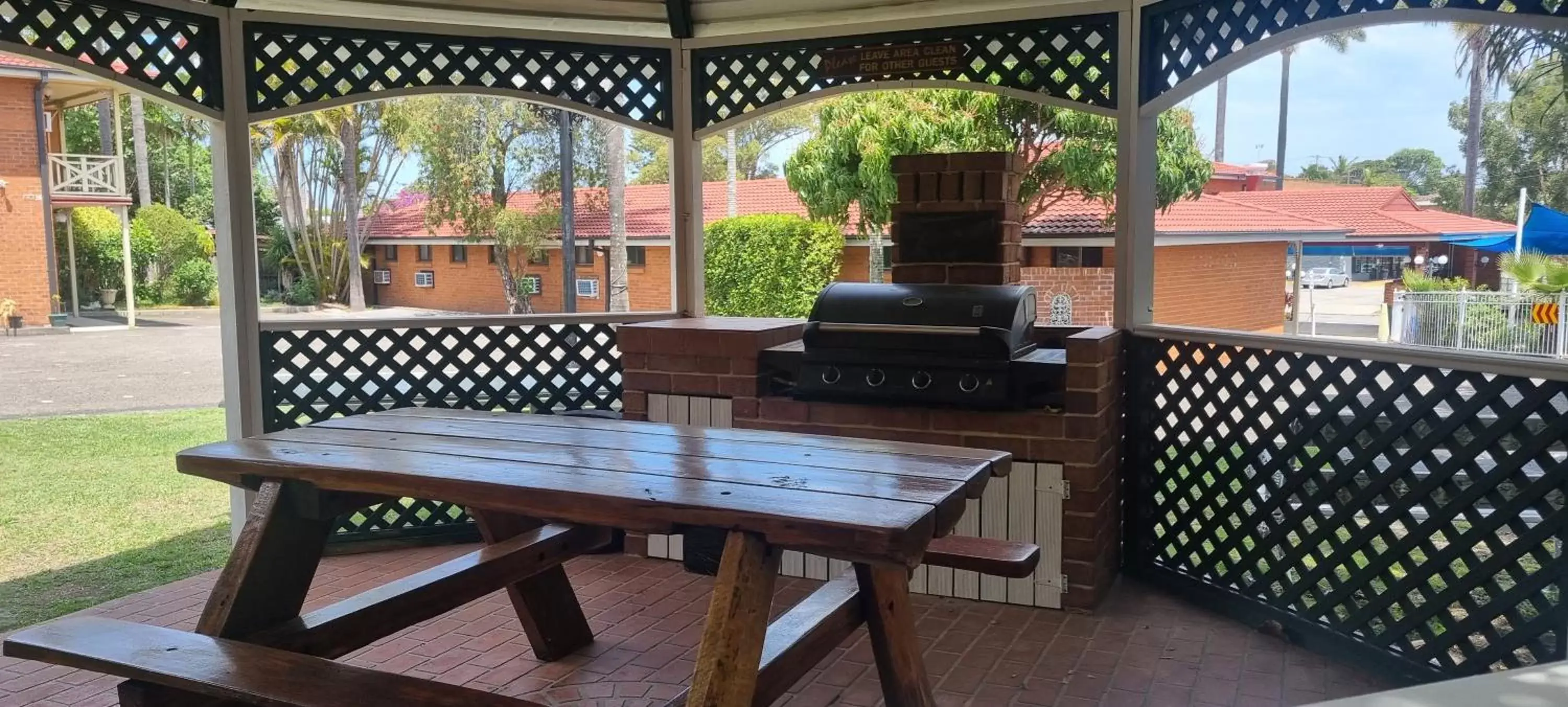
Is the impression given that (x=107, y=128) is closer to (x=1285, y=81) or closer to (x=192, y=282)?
(x=192, y=282)

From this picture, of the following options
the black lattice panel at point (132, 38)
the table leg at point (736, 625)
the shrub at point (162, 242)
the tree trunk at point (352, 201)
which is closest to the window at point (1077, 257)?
the black lattice panel at point (132, 38)

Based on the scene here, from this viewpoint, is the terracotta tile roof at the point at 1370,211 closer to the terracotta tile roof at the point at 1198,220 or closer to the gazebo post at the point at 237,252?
the terracotta tile roof at the point at 1198,220

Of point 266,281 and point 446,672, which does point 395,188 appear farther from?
point 446,672

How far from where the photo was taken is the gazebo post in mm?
4160

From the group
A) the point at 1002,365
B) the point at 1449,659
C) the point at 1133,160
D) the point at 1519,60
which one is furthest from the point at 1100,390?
the point at 1519,60

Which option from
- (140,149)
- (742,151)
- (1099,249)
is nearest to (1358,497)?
(1099,249)

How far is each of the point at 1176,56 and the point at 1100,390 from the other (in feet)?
4.45

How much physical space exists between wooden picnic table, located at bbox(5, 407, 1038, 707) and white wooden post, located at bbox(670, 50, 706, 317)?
2.11 m

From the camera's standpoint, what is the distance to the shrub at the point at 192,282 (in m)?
22.6

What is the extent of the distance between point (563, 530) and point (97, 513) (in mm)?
4582

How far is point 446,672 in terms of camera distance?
3.25 m

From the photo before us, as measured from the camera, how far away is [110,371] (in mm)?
12938

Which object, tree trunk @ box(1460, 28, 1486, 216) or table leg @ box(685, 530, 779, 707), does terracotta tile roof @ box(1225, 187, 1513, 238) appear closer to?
tree trunk @ box(1460, 28, 1486, 216)

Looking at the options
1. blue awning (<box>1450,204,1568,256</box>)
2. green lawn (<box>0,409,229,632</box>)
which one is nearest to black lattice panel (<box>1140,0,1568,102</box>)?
green lawn (<box>0,409,229,632</box>)
